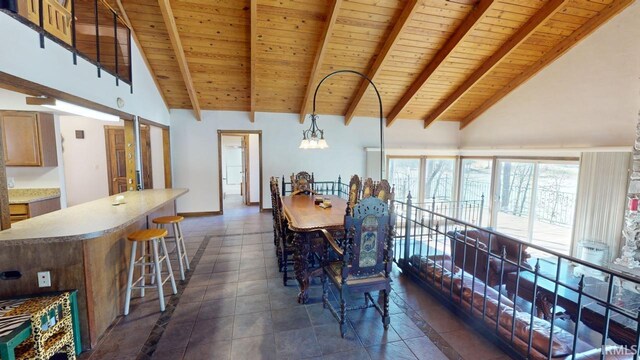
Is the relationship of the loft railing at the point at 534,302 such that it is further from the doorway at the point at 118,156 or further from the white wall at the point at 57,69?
the doorway at the point at 118,156

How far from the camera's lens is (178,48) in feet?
13.3

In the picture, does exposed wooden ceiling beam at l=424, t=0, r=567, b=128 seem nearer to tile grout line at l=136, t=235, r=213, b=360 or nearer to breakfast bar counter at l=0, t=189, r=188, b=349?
breakfast bar counter at l=0, t=189, r=188, b=349

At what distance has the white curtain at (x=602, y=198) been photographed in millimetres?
4156

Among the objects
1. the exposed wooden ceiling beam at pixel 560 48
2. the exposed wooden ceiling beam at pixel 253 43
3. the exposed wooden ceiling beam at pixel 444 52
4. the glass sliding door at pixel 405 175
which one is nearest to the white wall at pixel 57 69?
the exposed wooden ceiling beam at pixel 253 43

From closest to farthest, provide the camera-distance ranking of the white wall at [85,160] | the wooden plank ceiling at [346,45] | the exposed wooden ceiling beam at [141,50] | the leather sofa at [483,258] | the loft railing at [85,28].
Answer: the loft railing at [85,28], the leather sofa at [483,258], the exposed wooden ceiling beam at [141,50], the wooden plank ceiling at [346,45], the white wall at [85,160]

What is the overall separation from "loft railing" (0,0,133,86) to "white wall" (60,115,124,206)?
2853mm

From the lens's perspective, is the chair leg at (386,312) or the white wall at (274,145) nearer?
the chair leg at (386,312)

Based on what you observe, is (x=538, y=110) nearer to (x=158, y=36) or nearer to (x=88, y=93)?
(x=158, y=36)

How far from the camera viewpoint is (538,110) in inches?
217

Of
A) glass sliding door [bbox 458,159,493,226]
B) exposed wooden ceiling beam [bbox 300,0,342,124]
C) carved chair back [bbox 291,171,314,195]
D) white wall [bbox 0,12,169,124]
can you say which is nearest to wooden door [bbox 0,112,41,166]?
white wall [bbox 0,12,169,124]

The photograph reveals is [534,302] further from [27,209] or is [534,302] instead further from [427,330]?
[27,209]

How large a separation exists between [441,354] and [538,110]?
560 cm

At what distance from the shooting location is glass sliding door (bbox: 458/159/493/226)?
6.87 metres

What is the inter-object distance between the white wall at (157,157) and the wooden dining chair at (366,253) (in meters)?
5.35
